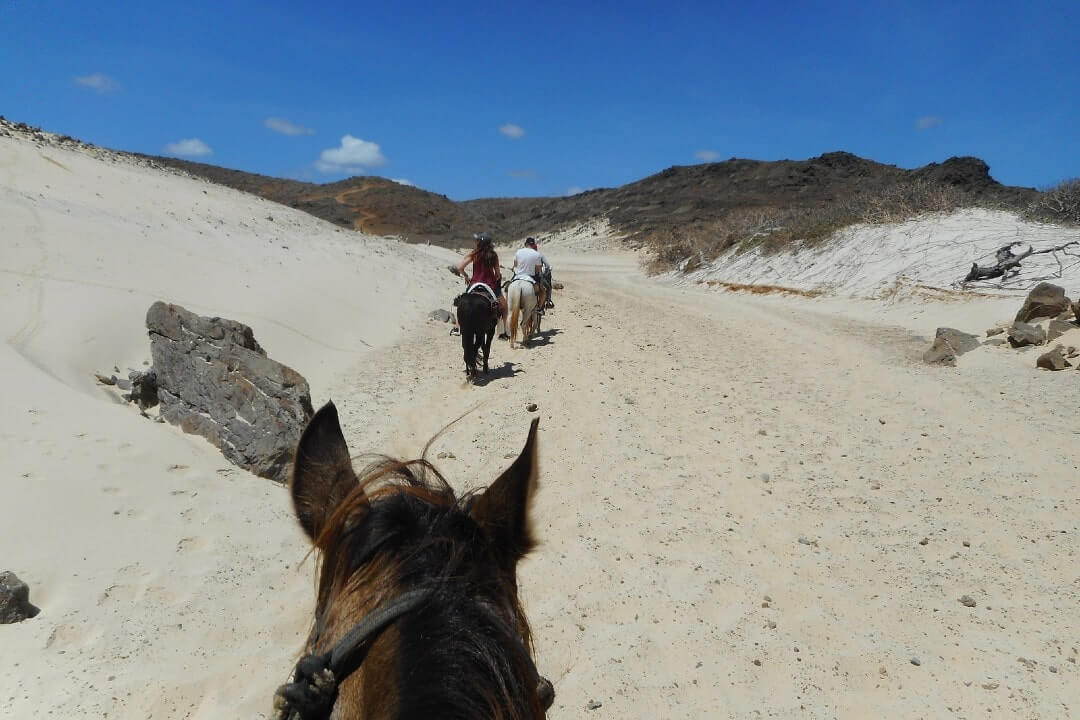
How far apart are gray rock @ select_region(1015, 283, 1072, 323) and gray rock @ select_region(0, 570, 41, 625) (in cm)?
1255

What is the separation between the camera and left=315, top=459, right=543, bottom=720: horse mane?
117 centimetres

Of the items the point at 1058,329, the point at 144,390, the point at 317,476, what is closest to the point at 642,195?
the point at 1058,329

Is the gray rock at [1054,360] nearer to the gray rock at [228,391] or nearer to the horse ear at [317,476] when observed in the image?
the gray rock at [228,391]

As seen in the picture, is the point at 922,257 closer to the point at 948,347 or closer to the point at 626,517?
the point at 948,347

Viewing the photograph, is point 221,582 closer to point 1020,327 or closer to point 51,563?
point 51,563

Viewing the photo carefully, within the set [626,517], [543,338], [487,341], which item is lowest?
[626,517]

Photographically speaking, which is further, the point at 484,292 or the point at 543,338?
the point at 543,338

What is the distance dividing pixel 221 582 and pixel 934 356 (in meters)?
10.2

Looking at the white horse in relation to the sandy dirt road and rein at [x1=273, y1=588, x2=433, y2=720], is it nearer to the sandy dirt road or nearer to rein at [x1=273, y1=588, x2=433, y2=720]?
the sandy dirt road

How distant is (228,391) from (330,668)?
557 centimetres

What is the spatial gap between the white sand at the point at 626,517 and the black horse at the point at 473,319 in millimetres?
555

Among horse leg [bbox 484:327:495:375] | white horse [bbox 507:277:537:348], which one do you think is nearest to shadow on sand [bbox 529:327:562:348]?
white horse [bbox 507:277:537:348]

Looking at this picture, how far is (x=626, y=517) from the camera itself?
5.38 meters

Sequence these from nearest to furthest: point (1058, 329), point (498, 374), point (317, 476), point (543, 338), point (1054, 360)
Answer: point (317, 476)
point (1054, 360)
point (1058, 329)
point (498, 374)
point (543, 338)
